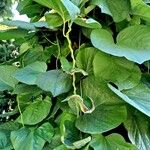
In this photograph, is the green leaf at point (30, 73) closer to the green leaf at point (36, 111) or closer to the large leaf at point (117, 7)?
the green leaf at point (36, 111)

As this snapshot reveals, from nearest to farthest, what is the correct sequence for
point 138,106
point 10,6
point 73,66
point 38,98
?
point 138,106 < point 73,66 < point 38,98 < point 10,6

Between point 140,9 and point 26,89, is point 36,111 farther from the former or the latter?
point 140,9

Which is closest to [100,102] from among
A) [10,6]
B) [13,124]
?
[13,124]

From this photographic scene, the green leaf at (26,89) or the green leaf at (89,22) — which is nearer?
the green leaf at (89,22)

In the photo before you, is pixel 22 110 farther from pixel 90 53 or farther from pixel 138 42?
pixel 138 42

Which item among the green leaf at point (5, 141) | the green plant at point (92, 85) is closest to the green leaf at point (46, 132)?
the green plant at point (92, 85)

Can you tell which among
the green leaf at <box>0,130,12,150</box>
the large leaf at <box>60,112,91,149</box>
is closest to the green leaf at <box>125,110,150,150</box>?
the large leaf at <box>60,112,91,149</box>

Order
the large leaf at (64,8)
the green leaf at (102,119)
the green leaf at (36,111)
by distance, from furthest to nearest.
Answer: the green leaf at (36,111), the green leaf at (102,119), the large leaf at (64,8)
